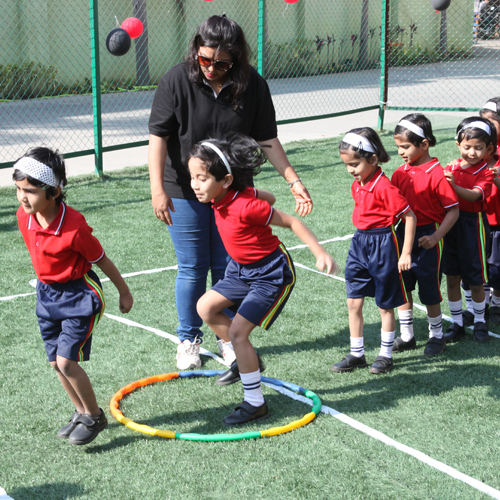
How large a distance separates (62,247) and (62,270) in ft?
0.46

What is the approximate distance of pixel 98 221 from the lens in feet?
25.7

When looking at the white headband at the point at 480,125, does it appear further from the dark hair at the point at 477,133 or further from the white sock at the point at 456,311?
the white sock at the point at 456,311

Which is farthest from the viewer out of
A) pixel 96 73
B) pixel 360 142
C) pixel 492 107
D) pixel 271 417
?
pixel 96 73

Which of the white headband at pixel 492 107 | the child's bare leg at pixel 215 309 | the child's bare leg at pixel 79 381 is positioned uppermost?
the white headband at pixel 492 107

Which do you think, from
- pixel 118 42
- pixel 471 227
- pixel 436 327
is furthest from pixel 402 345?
pixel 118 42

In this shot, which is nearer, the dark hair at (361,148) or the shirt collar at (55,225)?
the shirt collar at (55,225)

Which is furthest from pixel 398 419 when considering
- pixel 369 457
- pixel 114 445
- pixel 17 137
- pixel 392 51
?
pixel 392 51

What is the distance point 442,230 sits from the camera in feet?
A: 13.9

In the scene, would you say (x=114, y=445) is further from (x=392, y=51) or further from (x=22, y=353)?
(x=392, y=51)

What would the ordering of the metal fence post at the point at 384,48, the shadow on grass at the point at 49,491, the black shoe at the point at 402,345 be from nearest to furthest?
→ the shadow on grass at the point at 49,491 < the black shoe at the point at 402,345 < the metal fence post at the point at 384,48

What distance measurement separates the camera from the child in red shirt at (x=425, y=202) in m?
4.23

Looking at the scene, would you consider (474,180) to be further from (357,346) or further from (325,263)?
(325,263)

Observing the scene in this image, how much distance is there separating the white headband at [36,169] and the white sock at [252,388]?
1.41m

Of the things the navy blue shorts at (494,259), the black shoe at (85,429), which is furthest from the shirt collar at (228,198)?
the navy blue shorts at (494,259)
